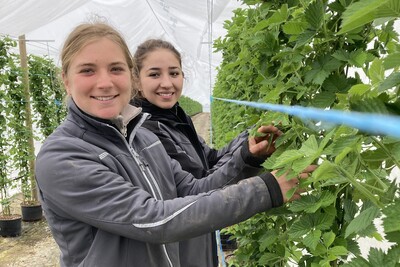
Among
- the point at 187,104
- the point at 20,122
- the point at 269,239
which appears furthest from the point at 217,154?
the point at 187,104

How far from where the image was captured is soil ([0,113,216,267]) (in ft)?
16.1

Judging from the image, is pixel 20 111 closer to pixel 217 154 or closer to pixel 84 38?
pixel 217 154

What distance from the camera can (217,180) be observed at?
179 centimetres

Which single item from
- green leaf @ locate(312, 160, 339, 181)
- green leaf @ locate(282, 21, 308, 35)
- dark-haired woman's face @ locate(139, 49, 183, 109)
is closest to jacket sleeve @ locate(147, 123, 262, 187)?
dark-haired woman's face @ locate(139, 49, 183, 109)

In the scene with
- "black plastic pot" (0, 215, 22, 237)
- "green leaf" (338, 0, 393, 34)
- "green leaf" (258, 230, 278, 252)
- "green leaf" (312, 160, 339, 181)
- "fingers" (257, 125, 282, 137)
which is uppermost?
"green leaf" (338, 0, 393, 34)

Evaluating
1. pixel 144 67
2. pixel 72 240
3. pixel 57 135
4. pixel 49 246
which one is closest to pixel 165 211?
pixel 72 240

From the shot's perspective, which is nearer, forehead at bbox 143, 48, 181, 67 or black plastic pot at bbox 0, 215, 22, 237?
forehead at bbox 143, 48, 181, 67

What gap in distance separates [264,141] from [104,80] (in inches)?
24.3

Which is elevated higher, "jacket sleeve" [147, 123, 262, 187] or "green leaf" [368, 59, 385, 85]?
"green leaf" [368, 59, 385, 85]

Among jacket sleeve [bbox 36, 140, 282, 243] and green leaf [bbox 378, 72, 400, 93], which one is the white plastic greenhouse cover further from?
green leaf [bbox 378, 72, 400, 93]

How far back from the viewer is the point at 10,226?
5734 mm

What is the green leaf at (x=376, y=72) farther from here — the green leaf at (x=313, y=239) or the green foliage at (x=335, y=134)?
the green leaf at (x=313, y=239)

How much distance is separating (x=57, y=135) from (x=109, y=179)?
0.30 meters

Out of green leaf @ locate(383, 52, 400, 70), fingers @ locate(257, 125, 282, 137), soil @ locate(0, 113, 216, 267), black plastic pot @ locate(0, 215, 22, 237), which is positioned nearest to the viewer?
green leaf @ locate(383, 52, 400, 70)
